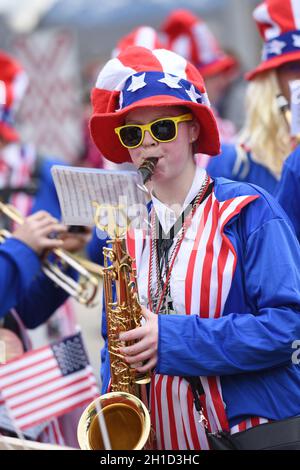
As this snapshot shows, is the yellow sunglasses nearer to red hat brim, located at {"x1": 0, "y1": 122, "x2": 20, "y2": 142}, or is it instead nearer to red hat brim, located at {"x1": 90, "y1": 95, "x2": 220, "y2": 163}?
red hat brim, located at {"x1": 90, "y1": 95, "x2": 220, "y2": 163}

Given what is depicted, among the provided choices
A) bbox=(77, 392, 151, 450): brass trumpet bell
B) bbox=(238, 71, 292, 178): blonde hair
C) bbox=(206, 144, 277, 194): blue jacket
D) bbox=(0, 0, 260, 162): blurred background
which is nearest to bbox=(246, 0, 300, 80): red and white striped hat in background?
bbox=(238, 71, 292, 178): blonde hair

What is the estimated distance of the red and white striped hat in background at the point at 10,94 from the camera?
16.6 ft

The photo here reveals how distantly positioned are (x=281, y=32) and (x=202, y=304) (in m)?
1.76

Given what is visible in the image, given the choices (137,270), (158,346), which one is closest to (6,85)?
(137,270)

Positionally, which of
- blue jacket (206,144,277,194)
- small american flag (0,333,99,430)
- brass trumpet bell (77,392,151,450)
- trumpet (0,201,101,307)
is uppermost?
blue jacket (206,144,277,194)

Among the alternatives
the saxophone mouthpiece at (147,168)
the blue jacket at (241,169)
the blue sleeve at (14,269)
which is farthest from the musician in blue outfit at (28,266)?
the saxophone mouthpiece at (147,168)

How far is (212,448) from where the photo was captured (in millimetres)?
2615

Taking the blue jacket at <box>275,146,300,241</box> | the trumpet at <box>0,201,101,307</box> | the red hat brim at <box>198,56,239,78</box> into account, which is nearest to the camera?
the blue jacket at <box>275,146,300,241</box>

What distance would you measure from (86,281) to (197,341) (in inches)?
66.0

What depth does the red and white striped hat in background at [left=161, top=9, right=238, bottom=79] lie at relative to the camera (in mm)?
7738

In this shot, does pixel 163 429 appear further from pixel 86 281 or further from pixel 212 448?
pixel 86 281

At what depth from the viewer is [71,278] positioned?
420cm

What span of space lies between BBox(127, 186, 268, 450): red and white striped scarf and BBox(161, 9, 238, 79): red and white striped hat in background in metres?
5.09

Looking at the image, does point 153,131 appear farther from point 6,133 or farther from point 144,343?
point 6,133
